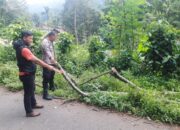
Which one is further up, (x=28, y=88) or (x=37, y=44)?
(x=37, y=44)

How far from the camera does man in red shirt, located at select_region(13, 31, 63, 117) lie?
5965 millimetres

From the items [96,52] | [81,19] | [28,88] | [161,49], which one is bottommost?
[28,88]

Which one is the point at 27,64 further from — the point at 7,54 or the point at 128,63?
the point at 7,54

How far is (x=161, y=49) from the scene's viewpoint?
9383 mm


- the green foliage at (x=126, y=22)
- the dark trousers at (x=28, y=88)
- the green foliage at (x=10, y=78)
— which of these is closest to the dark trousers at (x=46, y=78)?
the dark trousers at (x=28, y=88)

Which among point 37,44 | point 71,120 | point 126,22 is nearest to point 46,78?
point 71,120

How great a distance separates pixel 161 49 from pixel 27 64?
501 centimetres

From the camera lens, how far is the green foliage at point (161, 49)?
30.5 ft

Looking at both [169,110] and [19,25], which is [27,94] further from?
[19,25]

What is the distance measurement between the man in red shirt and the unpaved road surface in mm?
368

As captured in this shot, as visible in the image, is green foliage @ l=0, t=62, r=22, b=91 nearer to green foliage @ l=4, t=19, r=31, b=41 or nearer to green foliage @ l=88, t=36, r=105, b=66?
green foliage @ l=4, t=19, r=31, b=41

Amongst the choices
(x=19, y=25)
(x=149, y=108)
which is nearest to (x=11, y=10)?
(x=19, y=25)

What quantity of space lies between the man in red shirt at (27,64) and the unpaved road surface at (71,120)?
0.37 metres

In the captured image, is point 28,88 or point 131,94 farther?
point 131,94
